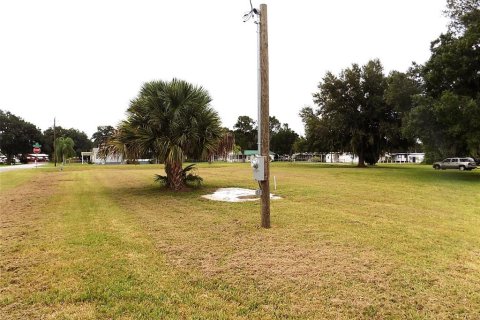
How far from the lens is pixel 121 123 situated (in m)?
14.1

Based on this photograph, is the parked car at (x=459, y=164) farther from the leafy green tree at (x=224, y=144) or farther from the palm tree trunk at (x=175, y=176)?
the palm tree trunk at (x=175, y=176)

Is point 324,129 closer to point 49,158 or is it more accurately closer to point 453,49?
point 453,49

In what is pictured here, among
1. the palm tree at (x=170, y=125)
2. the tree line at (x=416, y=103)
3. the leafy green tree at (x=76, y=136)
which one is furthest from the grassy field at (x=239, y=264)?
the leafy green tree at (x=76, y=136)

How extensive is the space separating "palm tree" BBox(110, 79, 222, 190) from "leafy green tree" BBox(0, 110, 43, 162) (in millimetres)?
79135

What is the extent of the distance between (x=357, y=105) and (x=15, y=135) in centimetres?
7357

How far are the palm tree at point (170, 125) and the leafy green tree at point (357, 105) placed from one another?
29521 millimetres

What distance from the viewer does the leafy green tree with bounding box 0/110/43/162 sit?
7875 centimetres

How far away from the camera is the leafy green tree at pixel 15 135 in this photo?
78.8m

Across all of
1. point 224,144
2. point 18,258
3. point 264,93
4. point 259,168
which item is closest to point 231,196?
point 224,144

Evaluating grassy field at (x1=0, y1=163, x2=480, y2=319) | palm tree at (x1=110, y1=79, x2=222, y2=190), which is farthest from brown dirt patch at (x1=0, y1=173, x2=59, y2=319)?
palm tree at (x1=110, y1=79, x2=222, y2=190)

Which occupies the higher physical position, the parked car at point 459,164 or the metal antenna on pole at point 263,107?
the metal antenna on pole at point 263,107

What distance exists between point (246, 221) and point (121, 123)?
804cm

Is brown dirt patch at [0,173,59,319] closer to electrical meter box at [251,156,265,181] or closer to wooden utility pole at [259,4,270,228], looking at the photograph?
electrical meter box at [251,156,265,181]

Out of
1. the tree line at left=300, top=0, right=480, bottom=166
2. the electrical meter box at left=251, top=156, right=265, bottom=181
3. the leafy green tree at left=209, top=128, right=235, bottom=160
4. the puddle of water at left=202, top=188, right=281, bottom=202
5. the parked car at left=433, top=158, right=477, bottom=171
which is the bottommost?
the puddle of water at left=202, top=188, right=281, bottom=202
